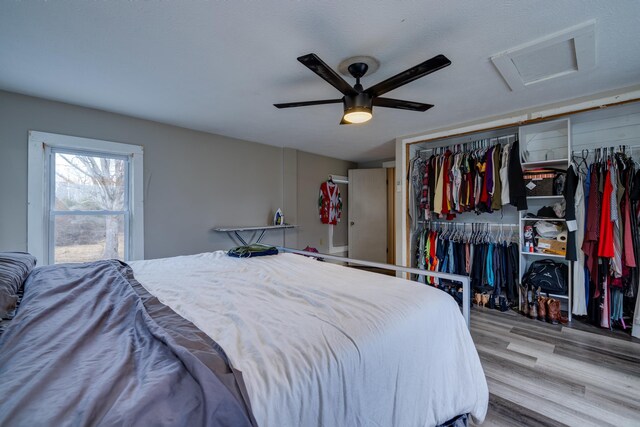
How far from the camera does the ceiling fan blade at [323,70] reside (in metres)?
1.38

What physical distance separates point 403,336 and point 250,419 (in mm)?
674

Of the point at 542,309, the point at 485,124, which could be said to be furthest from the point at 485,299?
the point at 485,124

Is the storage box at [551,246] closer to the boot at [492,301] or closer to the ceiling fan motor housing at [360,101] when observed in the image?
the boot at [492,301]

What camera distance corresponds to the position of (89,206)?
110 inches

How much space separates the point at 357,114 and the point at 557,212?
2527 millimetres

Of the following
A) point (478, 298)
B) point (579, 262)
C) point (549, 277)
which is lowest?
point (478, 298)

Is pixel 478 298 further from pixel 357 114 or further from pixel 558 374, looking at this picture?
pixel 357 114

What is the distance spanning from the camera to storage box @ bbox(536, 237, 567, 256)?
2.74 m

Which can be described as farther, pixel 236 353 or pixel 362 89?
pixel 362 89

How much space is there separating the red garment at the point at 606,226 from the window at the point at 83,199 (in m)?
4.65

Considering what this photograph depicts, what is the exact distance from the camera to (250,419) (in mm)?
591

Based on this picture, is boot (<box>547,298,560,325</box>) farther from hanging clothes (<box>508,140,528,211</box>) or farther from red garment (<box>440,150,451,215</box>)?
red garment (<box>440,150,451,215</box>)

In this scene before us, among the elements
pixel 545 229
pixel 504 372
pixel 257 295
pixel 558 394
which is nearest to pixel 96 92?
pixel 257 295

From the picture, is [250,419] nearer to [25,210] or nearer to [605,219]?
[25,210]
